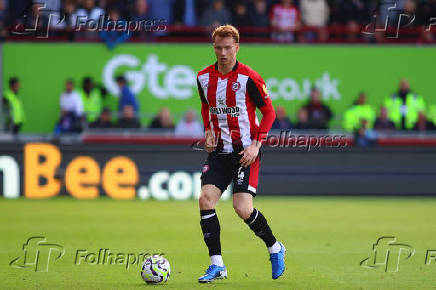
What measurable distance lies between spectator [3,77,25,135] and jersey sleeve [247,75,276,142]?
11672mm

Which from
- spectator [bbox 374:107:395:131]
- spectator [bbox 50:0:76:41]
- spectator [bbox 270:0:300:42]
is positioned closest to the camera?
spectator [bbox 50:0:76:41]

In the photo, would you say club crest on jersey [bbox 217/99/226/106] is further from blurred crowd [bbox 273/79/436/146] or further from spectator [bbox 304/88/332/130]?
spectator [bbox 304/88/332/130]

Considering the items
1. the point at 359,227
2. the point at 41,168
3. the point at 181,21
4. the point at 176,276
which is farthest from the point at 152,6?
the point at 176,276

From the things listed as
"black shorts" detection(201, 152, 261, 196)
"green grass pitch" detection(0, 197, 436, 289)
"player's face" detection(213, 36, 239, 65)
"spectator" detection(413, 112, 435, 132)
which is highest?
"player's face" detection(213, 36, 239, 65)

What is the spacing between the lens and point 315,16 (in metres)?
21.0

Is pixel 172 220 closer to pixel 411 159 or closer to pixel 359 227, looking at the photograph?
pixel 359 227

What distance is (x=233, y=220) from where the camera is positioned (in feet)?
48.0

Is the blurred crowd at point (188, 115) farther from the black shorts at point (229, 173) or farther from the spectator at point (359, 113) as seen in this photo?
the black shorts at point (229, 173)

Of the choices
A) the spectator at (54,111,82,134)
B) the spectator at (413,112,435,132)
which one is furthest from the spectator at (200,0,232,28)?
the spectator at (413,112,435,132)

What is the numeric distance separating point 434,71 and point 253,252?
11877mm

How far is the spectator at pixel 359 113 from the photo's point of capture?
19.9 meters

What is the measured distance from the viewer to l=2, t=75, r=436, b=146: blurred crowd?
1928 cm

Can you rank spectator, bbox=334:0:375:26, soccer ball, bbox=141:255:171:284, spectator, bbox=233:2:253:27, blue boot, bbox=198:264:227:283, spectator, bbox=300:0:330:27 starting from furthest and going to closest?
spectator, bbox=334:0:375:26 < spectator, bbox=300:0:330:27 < spectator, bbox=233:2:253:27 < blue boot, bbox=198:264:227:283 < soccer ball, bbox=141:255:171:284

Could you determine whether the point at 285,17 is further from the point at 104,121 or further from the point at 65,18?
the point at 65,18
